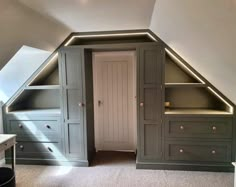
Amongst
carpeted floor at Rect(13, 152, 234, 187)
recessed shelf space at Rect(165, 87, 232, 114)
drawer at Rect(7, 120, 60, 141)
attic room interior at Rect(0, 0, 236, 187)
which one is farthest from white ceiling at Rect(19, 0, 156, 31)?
carpeted floor at Rect(13, 152, 234, 187)

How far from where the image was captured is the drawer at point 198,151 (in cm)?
319

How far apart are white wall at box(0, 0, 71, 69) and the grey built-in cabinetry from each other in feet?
1.61

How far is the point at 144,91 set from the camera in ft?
10.7

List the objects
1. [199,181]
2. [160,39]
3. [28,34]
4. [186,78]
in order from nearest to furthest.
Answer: [28,34], [199,181], [160,39], [186,78]

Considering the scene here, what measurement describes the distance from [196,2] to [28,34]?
5.85 feet

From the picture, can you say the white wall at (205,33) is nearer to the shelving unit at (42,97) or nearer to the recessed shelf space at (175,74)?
the recessed shelf space at (175,74)

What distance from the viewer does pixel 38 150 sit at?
3570 millimetres

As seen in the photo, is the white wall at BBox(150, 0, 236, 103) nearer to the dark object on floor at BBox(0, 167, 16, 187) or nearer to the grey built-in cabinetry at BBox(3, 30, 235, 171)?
the grey built-in cabinetry at BBox(3, 30, 235, 171)

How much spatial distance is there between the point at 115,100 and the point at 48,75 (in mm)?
1349

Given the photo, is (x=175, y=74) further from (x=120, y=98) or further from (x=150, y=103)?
(x=120, y=98)

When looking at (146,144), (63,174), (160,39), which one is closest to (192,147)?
(146,144)

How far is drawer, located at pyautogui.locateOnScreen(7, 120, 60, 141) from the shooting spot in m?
3.49

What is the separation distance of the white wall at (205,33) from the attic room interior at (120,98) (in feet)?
0.09

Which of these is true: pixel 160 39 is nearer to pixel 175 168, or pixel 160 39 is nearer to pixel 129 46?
pixel 129 46
